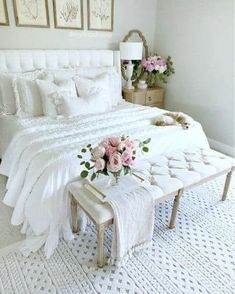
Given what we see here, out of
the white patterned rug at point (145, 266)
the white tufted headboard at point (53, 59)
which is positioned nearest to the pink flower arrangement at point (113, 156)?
the white patterned rug at point (145, 266)

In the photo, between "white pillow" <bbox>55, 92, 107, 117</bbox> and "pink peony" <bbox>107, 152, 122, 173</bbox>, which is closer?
"pink peony" <bbox>107, 152, 122, 173</bbox>

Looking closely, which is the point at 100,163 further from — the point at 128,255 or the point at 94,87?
the point at 94,87

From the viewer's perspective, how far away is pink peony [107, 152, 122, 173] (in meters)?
1.60

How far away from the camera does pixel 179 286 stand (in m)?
1.59

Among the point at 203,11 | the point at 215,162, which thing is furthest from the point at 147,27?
the point at 215,162

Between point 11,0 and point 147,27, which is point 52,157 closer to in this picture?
point 11,0

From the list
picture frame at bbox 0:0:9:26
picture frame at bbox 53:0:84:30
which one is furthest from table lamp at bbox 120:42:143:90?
picture frame at bbox 0:0:9:26

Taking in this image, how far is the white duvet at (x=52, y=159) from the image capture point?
1813 millimetres

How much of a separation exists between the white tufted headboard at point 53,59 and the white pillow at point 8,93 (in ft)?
0.63

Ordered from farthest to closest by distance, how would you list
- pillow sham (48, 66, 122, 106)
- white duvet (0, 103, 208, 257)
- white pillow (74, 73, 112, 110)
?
pillow sham (48, 66, 122, 106) < white pillow (74, 73, 112, 110) < white duvet (0, 103, 208, 257)

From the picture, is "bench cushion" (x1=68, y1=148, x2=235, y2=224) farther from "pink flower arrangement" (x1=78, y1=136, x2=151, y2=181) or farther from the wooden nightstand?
the wooden nightstand

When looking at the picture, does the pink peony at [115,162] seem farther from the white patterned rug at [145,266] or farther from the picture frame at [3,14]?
the picture frame at [3,14]

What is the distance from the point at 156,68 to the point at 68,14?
4.76ft

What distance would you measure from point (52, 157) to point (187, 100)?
2761mm
